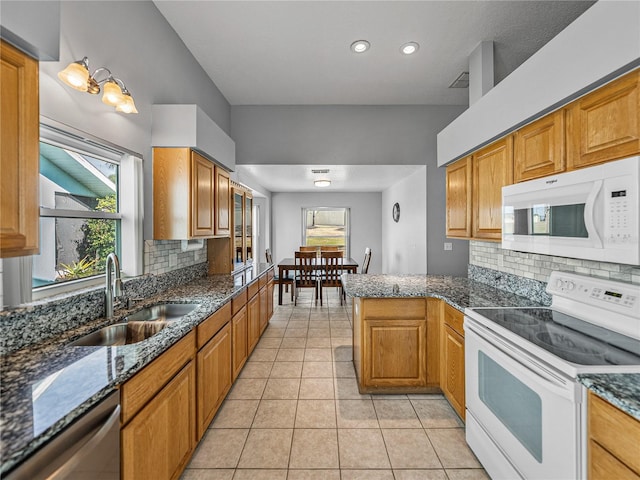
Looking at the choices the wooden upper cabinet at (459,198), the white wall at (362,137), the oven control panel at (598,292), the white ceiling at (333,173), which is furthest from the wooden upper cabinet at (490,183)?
the white ceiling at (333,173)

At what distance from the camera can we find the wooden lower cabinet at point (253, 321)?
3047 mm

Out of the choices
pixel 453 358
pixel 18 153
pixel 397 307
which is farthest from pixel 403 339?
pixel 18 153

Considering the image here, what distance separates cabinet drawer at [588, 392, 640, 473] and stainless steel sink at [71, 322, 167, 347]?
1.98 metres

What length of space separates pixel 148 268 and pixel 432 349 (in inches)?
87.5

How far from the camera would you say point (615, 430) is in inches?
38.9

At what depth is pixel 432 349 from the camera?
2.46 m

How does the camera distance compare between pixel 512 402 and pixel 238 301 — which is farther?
pixel 238 301

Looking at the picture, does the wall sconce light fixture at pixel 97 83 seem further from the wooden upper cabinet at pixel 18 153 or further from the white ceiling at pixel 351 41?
the white ceiling at pixel 351 41

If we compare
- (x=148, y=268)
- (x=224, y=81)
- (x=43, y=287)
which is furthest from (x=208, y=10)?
(x=43, y=287)

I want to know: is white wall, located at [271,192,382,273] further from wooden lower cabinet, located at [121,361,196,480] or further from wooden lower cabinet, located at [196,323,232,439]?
wooden lower cabinet, located at [121,361,196,480]

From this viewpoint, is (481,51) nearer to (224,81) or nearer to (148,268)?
(224,81)

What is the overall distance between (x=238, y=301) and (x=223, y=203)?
1.05 meters

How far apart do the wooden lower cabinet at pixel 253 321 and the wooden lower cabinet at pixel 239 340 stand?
10 centimetres

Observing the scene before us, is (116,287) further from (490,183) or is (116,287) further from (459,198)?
(459,198)
